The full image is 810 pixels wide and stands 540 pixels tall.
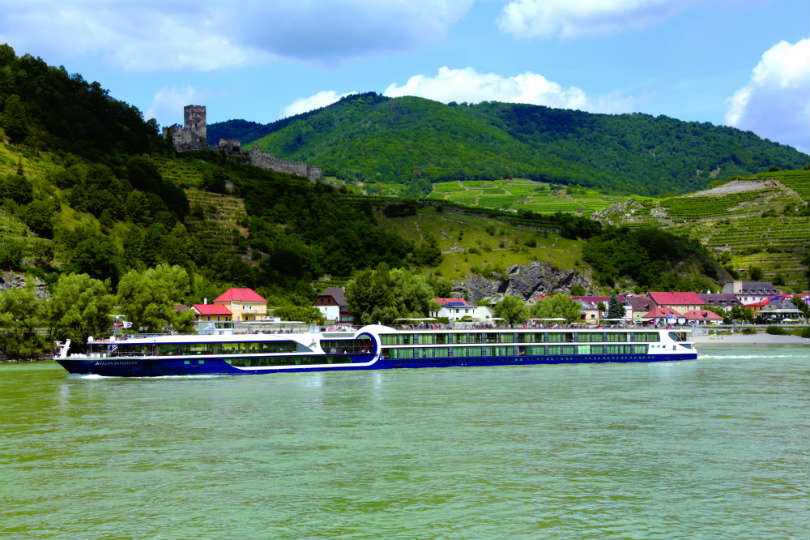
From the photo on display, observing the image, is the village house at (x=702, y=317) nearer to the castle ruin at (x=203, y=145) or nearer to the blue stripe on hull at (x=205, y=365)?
the blue stripe on hull at (x=205, y=365)

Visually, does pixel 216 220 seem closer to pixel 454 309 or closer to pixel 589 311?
pixel 454 309

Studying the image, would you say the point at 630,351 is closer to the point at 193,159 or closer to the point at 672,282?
the point at 672,282

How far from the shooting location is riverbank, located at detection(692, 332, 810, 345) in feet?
344

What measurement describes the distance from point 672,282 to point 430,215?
49669 millimetres

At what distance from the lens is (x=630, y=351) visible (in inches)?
2630

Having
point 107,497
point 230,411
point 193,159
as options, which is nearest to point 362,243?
point 193,159

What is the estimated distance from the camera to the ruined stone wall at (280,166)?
185m

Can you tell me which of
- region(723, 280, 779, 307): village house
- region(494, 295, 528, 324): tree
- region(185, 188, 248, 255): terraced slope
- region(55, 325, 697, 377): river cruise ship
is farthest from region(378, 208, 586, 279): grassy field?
region(55, 325, 697, 377): river cruise ship

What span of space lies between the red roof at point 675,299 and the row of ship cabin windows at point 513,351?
248 feet

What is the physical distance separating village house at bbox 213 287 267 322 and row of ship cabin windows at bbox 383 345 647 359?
40.8 m

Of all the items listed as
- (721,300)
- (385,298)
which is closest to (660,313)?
(721,300)

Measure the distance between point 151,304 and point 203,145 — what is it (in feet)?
391

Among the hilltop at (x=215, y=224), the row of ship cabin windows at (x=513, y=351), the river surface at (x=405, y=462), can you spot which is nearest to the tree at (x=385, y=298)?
the hilltop at (x=215, y=224)

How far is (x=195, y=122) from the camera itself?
612 ft
